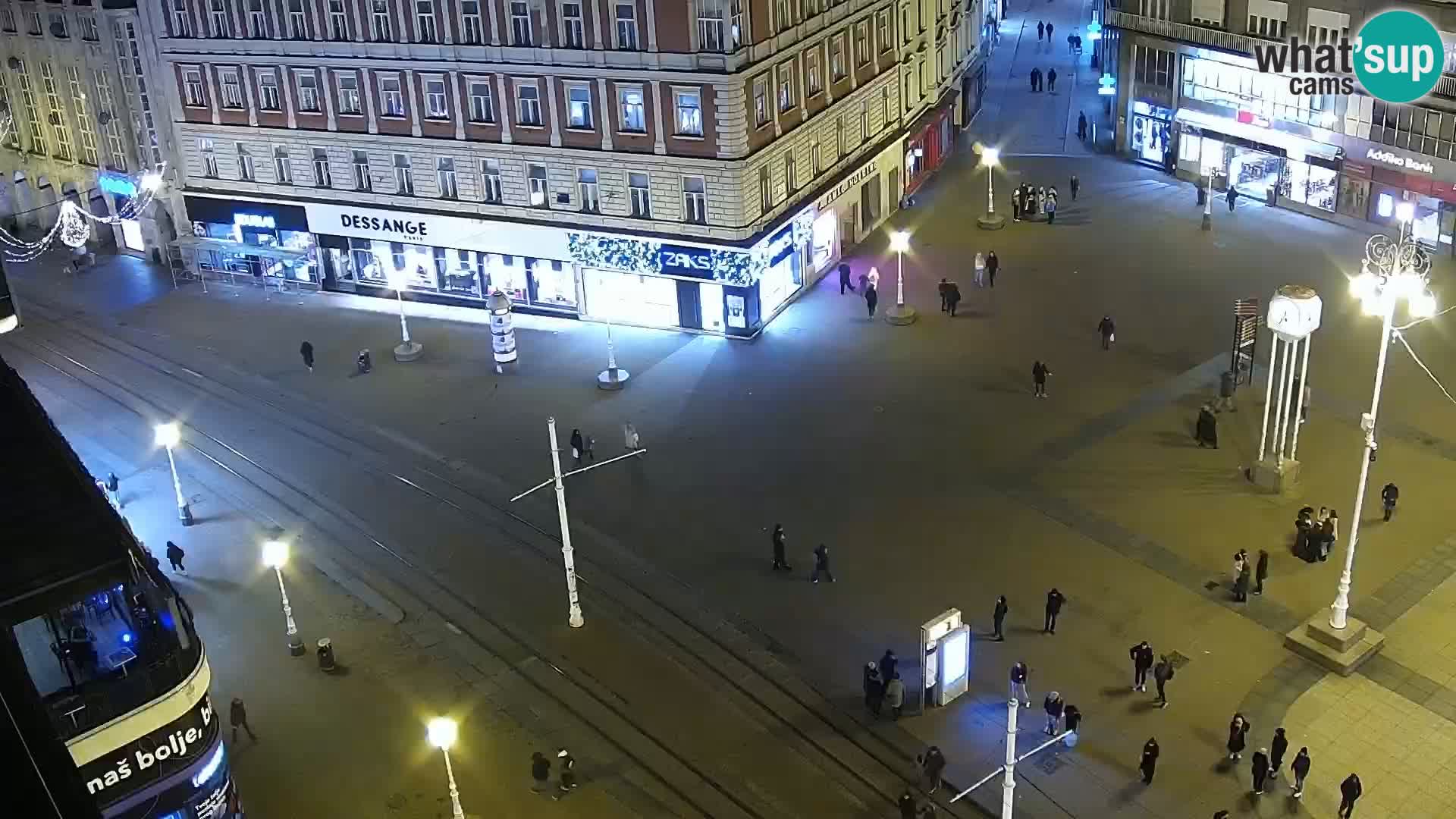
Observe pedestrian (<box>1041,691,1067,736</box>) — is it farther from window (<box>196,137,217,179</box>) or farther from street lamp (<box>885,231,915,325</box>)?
window (<box>196,137,217,179</box>)

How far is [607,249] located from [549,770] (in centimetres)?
2551

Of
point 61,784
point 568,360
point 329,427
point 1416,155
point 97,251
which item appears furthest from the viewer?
point 97,251

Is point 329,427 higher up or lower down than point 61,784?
lower down

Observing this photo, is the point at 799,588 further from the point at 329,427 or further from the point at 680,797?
the point at 329,427

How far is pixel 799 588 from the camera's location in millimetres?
34688

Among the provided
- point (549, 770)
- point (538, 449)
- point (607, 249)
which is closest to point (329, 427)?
point (538, 449)

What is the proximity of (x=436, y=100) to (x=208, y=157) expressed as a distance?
12.8 meters

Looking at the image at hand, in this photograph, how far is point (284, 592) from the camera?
32906mm

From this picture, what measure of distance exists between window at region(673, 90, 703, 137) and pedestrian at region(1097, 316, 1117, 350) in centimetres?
1552

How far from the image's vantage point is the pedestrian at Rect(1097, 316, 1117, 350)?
46.2 meters

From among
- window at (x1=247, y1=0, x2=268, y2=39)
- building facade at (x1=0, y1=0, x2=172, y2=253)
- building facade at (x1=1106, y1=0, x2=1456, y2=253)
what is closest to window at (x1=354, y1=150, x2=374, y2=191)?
window at (x1=247, y1=0, x2=268, y2=39)

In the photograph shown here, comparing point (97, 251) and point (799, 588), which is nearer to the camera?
point (799, 588)

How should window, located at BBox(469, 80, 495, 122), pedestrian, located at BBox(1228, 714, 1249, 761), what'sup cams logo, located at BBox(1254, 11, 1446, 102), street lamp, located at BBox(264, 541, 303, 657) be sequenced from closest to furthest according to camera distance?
pedestrian, located at BBox(1228, 714, 1249, 761) < street lamp, located at BBox(264, 541, 303, 657) < window, located at BBox(469, 80, 495, 122) < what'sup cams logo, located at BBox(1254, 11, 1446, 102)

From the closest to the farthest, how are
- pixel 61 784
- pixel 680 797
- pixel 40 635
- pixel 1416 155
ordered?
pixel 61 784 < pixel 40 635 < pixel 680 797 < pixel 1416 155
